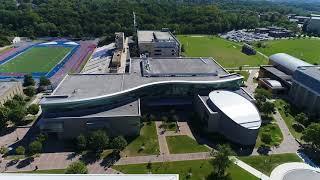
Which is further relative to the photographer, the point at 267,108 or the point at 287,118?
the point at 287,118

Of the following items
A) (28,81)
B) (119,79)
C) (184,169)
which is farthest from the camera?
(28,81)

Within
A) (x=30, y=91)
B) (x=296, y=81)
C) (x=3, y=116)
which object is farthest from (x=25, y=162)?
(x=296, y=81)

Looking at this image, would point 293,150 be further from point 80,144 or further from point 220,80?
point 80,144

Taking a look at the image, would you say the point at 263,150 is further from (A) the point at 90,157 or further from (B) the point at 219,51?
(B) the point at 219,51

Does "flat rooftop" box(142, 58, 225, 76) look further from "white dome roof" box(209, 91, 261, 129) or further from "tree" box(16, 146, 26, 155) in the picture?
"tree" box(16, 146, 26, 155)

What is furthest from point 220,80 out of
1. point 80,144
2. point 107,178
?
point 107,178

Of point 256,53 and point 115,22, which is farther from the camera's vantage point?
point 115,22
